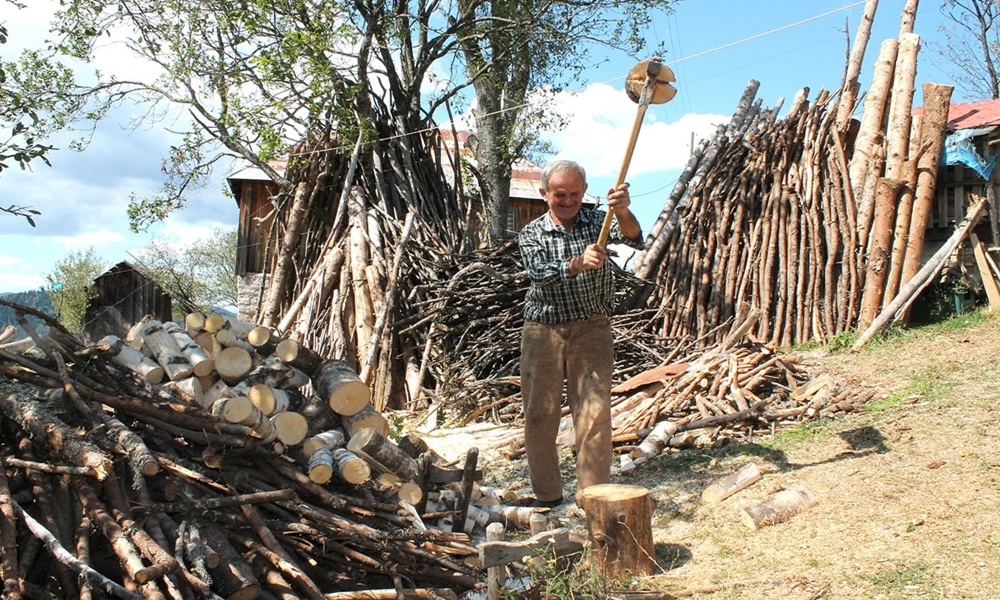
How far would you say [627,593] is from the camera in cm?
323

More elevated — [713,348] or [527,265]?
[527,265]

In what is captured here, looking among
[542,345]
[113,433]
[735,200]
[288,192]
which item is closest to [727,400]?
[542,345]

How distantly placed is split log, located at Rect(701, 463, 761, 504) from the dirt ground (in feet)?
0.15

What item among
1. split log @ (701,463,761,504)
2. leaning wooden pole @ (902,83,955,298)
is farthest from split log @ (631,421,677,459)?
leaning wooden pole @ (902,83,955,298)

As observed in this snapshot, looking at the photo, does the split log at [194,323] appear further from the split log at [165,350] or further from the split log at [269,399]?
the split log at [269,399]

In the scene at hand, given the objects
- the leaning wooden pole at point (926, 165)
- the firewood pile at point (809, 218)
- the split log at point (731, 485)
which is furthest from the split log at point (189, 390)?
the leaning wooden pole at point (926, 165)

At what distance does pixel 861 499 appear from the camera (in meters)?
4.00

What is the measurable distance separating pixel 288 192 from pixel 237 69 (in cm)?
194

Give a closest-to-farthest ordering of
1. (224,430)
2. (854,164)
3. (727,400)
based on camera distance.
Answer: (224,430)
(727,400)
(854,164)

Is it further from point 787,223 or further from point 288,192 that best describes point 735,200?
point 288,192

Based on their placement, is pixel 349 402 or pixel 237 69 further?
pixel 237 69

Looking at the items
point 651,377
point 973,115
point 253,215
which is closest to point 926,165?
point 973,115

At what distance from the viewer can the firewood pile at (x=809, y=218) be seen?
8422 millimetres

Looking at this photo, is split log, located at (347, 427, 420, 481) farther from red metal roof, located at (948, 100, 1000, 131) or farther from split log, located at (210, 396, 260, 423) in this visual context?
red metal roof, located at (948, 100, 1000, 131)
